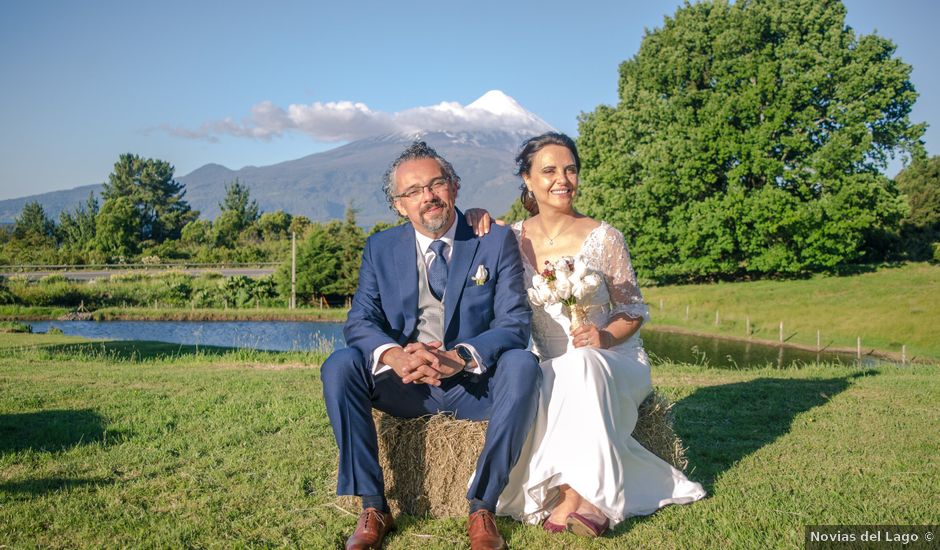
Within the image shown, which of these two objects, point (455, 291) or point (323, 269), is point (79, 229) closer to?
point (323, 269)

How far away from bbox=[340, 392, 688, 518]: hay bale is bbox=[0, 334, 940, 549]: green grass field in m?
0.16

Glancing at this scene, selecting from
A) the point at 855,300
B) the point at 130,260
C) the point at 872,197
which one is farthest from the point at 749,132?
the point at 130,260

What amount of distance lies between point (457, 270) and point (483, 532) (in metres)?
1.60

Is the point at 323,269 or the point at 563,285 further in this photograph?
the point at 323,269

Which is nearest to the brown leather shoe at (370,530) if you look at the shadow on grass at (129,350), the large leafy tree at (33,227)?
→ the shadow on grass at (129,350)

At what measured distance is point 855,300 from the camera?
2845 cm

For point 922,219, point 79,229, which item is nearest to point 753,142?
point 922,219

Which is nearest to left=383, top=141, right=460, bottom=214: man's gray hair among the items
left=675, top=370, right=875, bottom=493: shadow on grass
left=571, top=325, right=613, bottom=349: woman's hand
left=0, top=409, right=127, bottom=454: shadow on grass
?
left=571, top=325, right=613, bottom=349: woman's hand

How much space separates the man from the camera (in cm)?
386

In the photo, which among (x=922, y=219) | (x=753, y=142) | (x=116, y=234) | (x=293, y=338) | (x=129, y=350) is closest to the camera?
(x=129, y=350)

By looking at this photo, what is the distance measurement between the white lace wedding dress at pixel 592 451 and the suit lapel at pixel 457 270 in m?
0.64

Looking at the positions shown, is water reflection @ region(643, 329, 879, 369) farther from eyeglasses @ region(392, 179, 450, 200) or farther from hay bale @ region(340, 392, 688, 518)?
hay bale @ region(340, 392, 688, 518)

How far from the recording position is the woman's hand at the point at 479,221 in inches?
185

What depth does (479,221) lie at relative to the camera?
4750 millimetres
